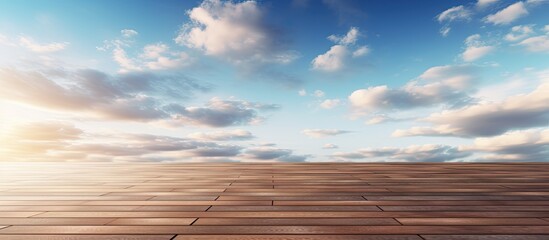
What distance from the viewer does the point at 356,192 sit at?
3305 mm

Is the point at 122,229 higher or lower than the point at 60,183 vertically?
lower

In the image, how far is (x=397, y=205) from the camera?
271 centimetres

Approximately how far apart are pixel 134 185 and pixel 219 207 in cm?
169

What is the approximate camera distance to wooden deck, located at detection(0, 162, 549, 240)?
6.53 feet

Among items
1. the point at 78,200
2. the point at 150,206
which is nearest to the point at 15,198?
the point at 78,200

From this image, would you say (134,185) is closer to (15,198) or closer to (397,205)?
(15,198)

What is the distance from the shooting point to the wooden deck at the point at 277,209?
1.99 m

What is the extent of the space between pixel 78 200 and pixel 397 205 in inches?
105

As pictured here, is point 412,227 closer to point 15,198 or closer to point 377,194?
point 377,194

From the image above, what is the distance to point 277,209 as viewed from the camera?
2.54 m

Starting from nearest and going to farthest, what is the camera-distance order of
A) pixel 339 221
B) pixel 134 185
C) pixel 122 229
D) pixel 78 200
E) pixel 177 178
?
1. pixel 122 229
2. pixel 339 221
3. pixel 78 200
4. pixel 134 185
5. pixel 177 178

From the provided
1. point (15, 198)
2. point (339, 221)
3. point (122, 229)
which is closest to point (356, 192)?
point (339, 221)

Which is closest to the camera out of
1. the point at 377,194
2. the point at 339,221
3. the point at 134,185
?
the point at 339,221

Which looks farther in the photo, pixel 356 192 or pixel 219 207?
pixel 356 192
